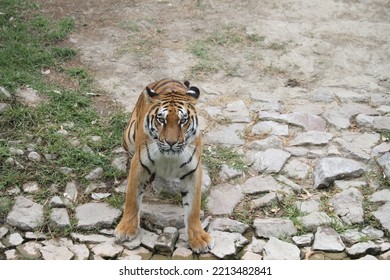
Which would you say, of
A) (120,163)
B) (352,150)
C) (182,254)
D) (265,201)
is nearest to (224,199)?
(265,201)

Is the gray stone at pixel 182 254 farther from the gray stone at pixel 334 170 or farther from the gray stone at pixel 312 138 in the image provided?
the gray stone at pixel 312 138

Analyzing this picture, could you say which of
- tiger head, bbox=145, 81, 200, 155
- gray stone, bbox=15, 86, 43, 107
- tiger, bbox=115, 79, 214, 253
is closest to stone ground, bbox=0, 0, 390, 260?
tiger, bbox=115, 79, 214, 253

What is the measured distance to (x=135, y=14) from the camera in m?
9.26

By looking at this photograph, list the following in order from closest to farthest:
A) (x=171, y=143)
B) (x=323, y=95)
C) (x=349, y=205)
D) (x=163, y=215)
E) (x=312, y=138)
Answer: (x=171, y=143) < (x=163, y=215) < (x=349, y=205) < (x=312, y=138) < (x=323, y=95)

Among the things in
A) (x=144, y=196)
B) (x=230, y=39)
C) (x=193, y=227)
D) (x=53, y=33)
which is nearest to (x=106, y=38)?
(x=53, y=33)

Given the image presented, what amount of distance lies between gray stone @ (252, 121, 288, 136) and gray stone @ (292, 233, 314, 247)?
1.66m

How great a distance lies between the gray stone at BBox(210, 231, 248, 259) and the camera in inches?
202

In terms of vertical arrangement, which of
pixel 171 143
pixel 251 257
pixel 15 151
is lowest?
pixel 251 257

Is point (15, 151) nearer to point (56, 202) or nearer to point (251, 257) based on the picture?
point (56, 202)

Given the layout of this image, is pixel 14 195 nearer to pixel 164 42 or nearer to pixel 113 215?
pixel 113 215

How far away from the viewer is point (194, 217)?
519cm

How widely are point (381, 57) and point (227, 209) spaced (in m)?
4.03

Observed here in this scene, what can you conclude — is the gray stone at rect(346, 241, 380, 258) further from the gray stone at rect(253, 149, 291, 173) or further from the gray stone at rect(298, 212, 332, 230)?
the gray stone at rect(253, 149, 291, 173)

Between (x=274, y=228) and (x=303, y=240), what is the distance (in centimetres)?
27
